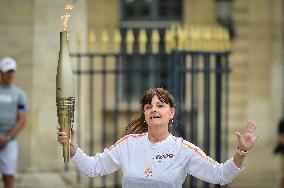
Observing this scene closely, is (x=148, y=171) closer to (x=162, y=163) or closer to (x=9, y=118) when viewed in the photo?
(x=162, y=163)

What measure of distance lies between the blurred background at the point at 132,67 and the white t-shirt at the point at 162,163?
6.33 m

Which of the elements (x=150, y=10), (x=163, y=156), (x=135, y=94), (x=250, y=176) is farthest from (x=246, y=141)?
(x=150, y=10)

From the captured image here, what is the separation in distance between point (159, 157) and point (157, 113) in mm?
223

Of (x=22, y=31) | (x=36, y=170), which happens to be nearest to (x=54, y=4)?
(x=22, y=31)

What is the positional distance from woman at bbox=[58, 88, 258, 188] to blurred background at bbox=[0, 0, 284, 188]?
6.32 m

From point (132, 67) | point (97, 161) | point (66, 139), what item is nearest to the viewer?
point (66, 139)

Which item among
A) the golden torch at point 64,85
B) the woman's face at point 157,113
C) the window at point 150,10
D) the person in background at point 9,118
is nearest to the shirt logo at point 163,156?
the woman's face at point 157,113

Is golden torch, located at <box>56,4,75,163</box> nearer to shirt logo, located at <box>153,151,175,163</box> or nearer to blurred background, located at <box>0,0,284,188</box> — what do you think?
shirt logo, located at <box>153,151,175,163</box>

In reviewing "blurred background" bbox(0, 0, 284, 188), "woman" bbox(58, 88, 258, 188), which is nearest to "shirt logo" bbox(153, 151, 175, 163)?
"woman" bbox(58, 88, 258, 188)

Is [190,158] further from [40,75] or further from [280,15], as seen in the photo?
[280,15]

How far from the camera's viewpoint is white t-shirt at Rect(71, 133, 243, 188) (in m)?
4.67

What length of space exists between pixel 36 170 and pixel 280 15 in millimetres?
4621

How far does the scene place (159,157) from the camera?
4.71m

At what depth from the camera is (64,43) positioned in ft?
14.9
